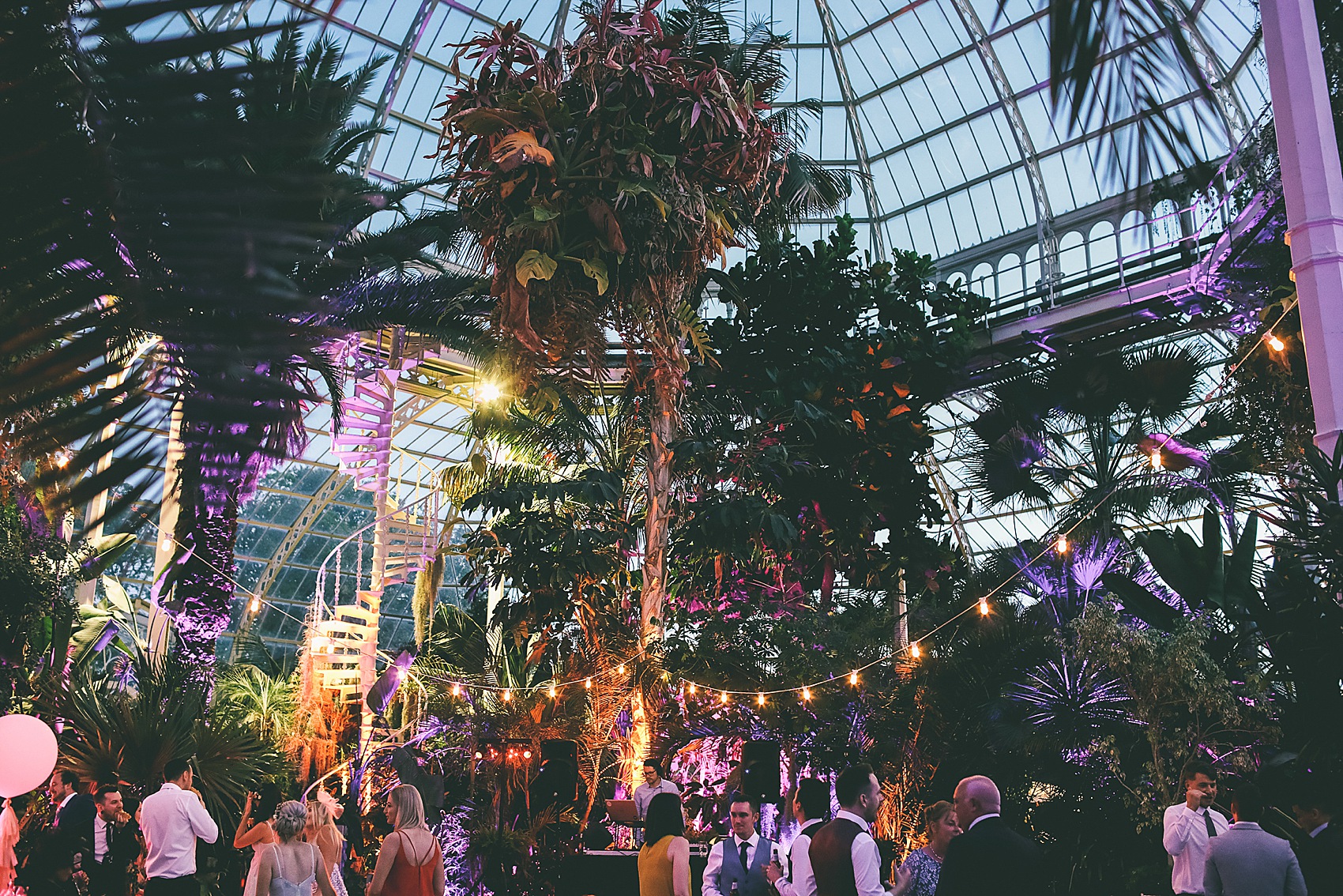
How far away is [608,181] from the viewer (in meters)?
8.38

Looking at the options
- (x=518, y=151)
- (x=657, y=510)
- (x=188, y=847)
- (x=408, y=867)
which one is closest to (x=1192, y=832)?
(x=408, y=867)

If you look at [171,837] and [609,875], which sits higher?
[171,837]

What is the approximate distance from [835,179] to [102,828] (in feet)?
31.2

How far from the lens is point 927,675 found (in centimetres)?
935

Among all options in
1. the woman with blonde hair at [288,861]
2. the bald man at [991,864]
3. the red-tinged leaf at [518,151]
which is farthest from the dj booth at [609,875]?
the red-tinged leaf at [518,151]

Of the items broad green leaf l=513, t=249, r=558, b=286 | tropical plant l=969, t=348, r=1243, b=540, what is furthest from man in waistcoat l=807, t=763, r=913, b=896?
tropical plant l=969, t=348, r=1243, b=540

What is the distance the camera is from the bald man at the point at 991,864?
327 centimetres

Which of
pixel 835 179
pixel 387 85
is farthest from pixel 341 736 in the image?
pixel 387 85

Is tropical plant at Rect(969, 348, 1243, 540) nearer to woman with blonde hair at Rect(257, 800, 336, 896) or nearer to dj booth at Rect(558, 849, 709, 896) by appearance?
dj booth at Rect(558, 849, 709, 896)

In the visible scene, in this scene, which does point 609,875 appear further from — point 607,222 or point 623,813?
point 607,222

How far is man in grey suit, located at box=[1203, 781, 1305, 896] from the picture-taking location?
405 cm

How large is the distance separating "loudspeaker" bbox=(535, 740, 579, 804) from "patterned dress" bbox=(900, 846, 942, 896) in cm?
517

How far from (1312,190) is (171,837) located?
19.7ft

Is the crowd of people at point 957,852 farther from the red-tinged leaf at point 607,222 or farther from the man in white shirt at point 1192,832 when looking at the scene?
the red-tinged leaf at point 607,222
